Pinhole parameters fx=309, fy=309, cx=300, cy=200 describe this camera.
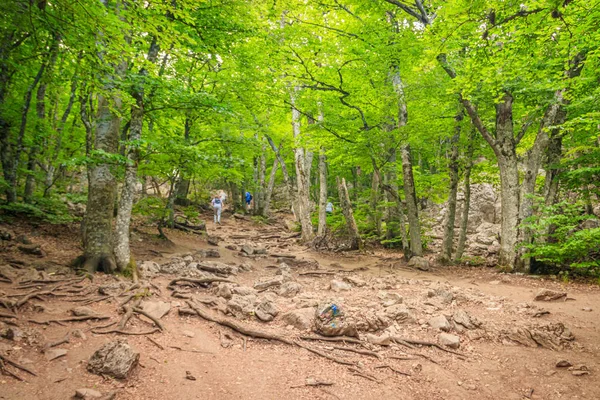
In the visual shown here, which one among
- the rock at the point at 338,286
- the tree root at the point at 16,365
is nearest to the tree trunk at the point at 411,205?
the rock at the point at 338,286

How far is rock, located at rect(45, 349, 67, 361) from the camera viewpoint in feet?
12.7

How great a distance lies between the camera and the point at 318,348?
5180mm

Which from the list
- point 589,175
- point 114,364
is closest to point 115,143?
point 114,364

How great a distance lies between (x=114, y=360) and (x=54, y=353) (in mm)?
830

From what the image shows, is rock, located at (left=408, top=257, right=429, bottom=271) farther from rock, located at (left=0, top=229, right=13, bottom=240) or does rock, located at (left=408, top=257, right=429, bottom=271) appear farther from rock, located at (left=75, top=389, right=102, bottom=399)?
rock, located at (left=0, top=229, right=13, bottom=240)

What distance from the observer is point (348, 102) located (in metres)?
12.6

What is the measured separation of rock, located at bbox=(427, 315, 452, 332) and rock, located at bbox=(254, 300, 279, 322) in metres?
3.08

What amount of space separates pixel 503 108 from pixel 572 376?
902 cm

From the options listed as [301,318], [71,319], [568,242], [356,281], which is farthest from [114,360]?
[568,242]

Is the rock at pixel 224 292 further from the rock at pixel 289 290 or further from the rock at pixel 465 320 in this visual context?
the rock at pixel 465 320

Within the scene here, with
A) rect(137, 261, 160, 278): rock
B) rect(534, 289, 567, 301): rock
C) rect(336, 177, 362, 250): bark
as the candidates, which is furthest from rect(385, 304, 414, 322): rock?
rect(336, 177, 362, 250): bark

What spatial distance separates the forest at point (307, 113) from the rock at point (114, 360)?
84 centimetres

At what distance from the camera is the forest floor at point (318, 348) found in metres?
3.92

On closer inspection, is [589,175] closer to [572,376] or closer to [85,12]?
[572,376]
